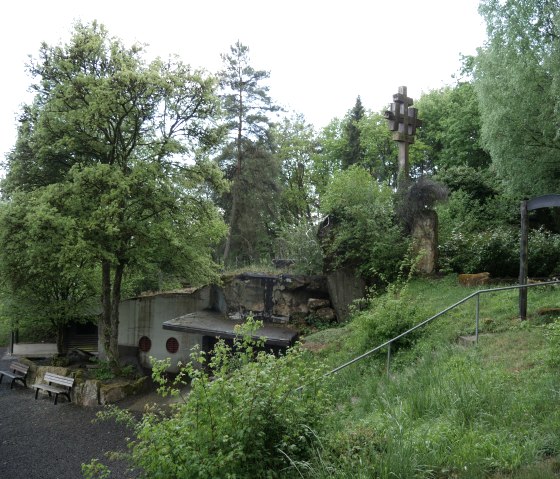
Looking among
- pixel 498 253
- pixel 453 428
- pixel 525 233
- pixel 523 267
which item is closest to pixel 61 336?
pixel 498 253

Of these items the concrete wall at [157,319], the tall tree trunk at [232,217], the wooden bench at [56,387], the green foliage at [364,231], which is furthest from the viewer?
the tall tree trunk at [232,217]

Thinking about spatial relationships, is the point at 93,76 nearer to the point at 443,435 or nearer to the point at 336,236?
the point at 336,236

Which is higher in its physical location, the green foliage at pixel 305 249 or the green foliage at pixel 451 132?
the green foliage at pixel 451 132

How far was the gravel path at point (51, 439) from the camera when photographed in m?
11.6

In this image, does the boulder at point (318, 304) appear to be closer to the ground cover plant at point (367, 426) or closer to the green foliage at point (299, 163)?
the ground cover plant at point (367, 426)

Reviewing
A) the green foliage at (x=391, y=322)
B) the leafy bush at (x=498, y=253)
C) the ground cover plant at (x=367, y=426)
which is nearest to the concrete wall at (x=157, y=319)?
the leafy bush at (x=498, y=253)

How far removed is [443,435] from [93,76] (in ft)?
52.2

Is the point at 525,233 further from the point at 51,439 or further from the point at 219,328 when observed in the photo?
the point at 51,439

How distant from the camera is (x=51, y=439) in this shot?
13617 millimetres

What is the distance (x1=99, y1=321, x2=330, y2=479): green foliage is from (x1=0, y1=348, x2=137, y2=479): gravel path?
22.6ft

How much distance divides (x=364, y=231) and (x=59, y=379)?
11.8 m

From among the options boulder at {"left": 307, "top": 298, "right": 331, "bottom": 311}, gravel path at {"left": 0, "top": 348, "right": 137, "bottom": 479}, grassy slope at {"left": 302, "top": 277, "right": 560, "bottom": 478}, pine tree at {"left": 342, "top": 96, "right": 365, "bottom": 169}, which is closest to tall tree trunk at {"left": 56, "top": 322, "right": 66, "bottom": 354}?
gravel path at {"left": 0, "top": 348, "right": 137, "bottom": 479}

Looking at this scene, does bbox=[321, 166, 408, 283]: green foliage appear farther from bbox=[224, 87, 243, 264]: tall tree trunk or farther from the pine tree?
the pine tree

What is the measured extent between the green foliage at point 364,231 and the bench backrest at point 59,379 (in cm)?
984
